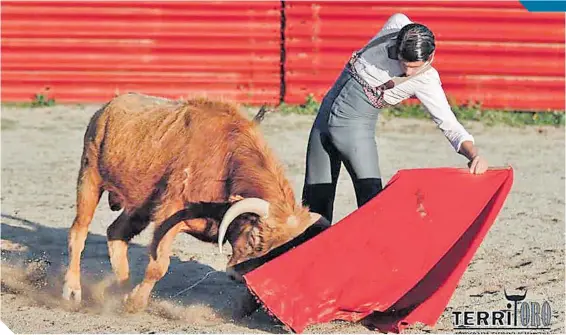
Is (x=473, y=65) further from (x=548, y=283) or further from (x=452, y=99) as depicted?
(x=548, y=283)

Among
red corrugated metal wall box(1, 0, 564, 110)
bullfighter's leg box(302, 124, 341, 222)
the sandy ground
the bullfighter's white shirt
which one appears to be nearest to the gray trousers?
bullfighter's leg box(302, 124, 341, 222)

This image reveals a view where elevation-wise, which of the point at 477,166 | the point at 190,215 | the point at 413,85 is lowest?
the point at 190,215

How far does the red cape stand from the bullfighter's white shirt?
9.2 inches

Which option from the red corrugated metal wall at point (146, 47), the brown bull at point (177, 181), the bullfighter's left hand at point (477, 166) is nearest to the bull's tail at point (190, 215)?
the brown bull at point (177, 181)

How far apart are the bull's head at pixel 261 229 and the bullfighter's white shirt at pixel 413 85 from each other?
2.74ft

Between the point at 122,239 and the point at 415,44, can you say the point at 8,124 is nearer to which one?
the point at 122,239

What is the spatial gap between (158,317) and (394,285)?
57.5 inches

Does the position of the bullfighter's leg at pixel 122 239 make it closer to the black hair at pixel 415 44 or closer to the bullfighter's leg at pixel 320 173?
the bullfighter's leg at pixel 320 173

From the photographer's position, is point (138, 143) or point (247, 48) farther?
point (247, 48)

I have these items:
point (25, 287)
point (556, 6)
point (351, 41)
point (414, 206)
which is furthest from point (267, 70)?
point (414, 206)

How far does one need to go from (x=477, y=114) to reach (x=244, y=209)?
8.50 metres

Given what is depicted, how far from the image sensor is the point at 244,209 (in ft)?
18.5

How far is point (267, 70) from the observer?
547 inches

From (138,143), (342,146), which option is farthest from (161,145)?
(342,146)
